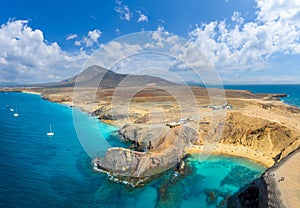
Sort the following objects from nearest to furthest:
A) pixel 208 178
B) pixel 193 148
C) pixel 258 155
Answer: pixel 208 178, pixel 258 155, pixel 193 148

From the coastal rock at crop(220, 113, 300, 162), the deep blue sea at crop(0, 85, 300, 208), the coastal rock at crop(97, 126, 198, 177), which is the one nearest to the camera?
the deep blue sea at crop(0, 85, 300, 208)

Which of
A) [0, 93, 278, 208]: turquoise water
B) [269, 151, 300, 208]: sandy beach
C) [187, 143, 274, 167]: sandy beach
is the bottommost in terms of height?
[0, 93, 278, 208]: turquoise water

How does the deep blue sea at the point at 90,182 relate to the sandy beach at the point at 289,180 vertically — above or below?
below

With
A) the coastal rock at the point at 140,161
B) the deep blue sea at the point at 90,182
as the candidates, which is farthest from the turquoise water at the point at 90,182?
the coastal rock at the point at 140,161

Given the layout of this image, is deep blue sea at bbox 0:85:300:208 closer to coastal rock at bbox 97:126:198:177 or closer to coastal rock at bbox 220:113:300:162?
coastal rock at bbox 97:126:198:177

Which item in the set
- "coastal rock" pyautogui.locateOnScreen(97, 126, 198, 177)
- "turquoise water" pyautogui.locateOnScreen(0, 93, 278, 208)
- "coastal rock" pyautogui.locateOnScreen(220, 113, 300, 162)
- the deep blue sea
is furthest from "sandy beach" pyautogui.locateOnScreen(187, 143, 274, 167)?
"coastal rock" pyautogui.locateOnScreen(97, 126, 198, 177)

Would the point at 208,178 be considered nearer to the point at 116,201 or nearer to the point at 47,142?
the point at 116,201

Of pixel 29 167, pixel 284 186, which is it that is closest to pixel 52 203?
pixel 29 167

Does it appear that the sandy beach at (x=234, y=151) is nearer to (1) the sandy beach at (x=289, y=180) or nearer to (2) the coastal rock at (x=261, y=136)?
(2) the coastal rock at (x=261, y=136)
